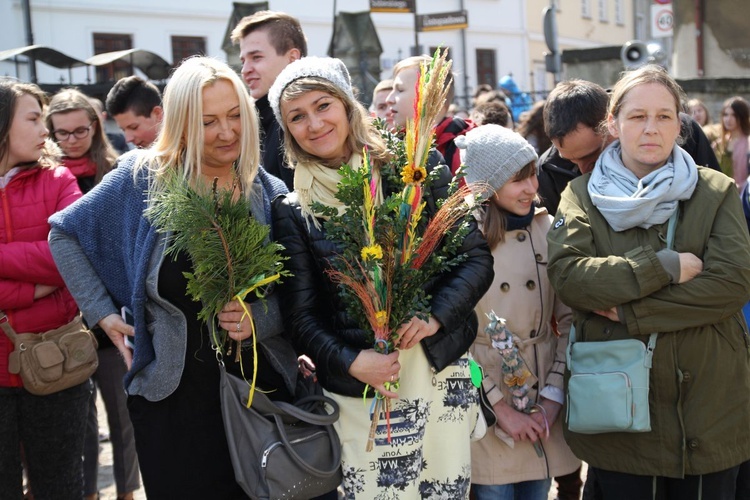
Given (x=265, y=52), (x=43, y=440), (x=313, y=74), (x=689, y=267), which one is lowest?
(x=43, y=440)

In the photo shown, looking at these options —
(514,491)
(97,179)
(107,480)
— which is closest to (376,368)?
(514,491)

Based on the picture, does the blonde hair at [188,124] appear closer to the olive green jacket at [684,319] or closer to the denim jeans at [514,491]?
the olive green jacket at [684,319]

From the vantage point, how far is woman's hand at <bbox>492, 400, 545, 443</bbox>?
3592 mm

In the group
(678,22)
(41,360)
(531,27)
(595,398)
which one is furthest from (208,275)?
(531,27)

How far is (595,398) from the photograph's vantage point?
128 inches

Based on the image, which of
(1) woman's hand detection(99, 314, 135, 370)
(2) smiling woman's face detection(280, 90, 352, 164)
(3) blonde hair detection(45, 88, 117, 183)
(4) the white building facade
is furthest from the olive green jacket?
(4) the white building facade

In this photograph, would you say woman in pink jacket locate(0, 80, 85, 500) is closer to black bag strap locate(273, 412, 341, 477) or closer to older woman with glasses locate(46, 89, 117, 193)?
older woman with glasses locate(46, 89, 117, 193)

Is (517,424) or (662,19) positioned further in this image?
(662,19)

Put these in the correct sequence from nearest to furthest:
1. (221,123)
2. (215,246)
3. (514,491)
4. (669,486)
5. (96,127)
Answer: (215,246), (221,123), (669,486), (514,491), (96,127)

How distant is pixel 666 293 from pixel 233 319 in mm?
1543

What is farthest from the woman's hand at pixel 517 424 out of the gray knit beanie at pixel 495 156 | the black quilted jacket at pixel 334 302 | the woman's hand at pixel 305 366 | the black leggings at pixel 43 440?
the black leggings at pixel 43 440

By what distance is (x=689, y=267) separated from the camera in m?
3.17

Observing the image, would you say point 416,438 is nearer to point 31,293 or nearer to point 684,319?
point 684,319

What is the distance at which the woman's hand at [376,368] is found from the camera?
287cm
